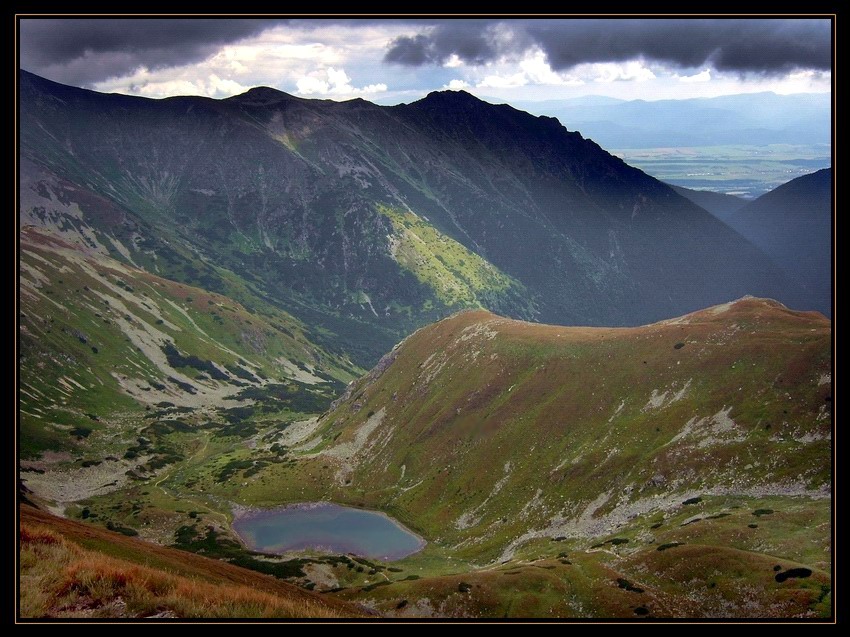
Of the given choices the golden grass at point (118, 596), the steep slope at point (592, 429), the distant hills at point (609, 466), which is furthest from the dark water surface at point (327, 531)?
the golden grass at point (118, 596)

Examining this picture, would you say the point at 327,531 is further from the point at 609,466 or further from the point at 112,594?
the point at 112,594

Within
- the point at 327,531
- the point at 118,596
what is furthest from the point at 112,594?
the point at 327,531

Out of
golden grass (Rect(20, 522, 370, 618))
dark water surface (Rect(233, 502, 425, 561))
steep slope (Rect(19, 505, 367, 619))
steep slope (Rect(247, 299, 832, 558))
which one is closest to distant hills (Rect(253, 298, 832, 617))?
steep slope (Rect(247, 299, 832, 558))

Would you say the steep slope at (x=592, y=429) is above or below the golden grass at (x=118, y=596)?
below

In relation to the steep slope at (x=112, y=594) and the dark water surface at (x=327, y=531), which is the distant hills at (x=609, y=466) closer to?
the dark water surface at (x=327, y=531)

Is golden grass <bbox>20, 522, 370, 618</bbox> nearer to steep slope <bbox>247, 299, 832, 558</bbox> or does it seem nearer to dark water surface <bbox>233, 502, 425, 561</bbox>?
steep slope <bbox>247, 299, 832, 558</bbox>

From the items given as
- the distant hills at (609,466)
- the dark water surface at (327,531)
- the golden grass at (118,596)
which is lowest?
the dark water surface at (327,531)

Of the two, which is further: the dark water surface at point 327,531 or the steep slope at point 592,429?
the dark water surface at point 327,531

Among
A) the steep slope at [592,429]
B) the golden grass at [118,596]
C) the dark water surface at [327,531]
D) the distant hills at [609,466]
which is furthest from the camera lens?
the dark water surface at [327,531]

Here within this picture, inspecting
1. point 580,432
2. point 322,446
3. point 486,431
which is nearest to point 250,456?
point 322,446
